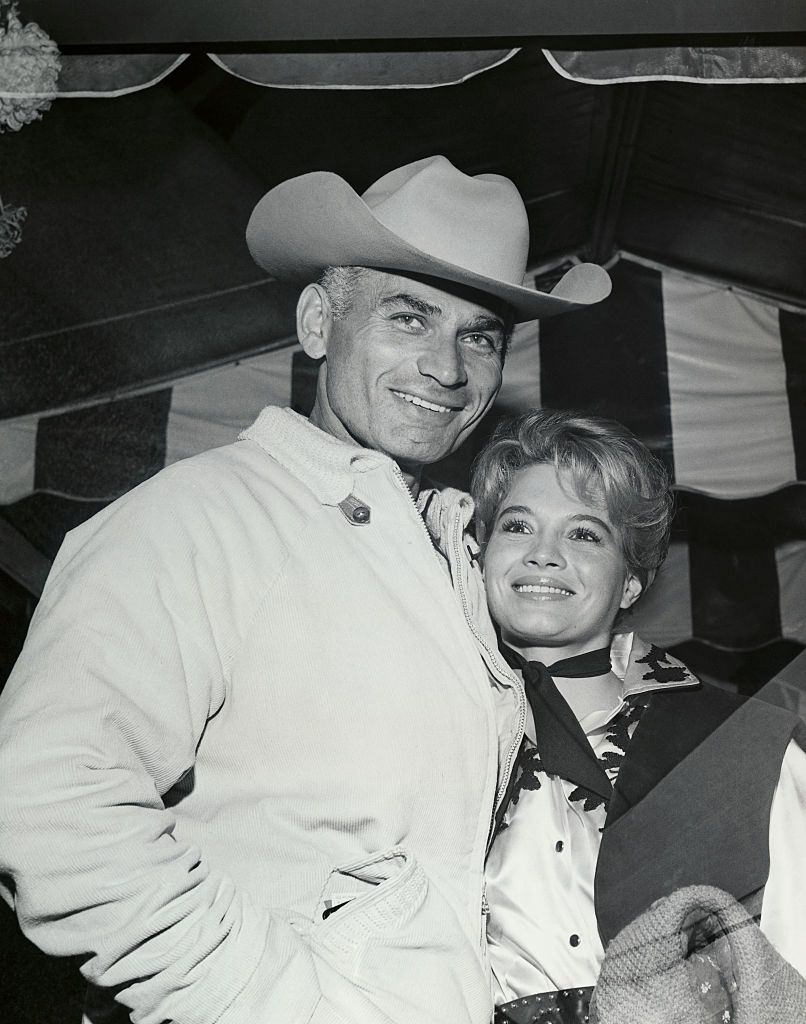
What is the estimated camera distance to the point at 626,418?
166 centimetres

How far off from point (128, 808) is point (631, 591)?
0.84 m

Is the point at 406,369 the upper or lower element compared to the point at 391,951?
upper

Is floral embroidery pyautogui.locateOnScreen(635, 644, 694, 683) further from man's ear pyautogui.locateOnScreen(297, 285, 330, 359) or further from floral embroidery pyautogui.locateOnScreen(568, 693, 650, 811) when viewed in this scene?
man's ear pyautogui.locateOnScreen(297, 285, 330, 359)

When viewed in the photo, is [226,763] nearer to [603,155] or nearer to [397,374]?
[397,374]

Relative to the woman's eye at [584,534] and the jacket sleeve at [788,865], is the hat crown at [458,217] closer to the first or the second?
the woman's eye at [584,534]

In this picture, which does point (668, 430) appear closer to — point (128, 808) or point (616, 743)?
point (616, 743)

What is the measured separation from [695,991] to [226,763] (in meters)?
0.62

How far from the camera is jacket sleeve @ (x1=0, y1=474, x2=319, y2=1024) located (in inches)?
37.5

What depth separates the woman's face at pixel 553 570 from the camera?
1.44 m

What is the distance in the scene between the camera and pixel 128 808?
0.98 metres

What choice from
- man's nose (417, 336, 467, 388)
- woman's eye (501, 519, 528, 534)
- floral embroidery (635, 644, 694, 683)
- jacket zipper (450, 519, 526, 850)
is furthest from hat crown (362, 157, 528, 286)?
floral embroidery (635, 644, 694, 683)

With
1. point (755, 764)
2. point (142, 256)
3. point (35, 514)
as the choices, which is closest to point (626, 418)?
point (755, 764)

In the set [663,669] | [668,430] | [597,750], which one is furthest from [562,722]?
[668,430]

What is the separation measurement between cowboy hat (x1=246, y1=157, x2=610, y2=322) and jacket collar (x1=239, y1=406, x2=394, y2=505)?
0.29m
